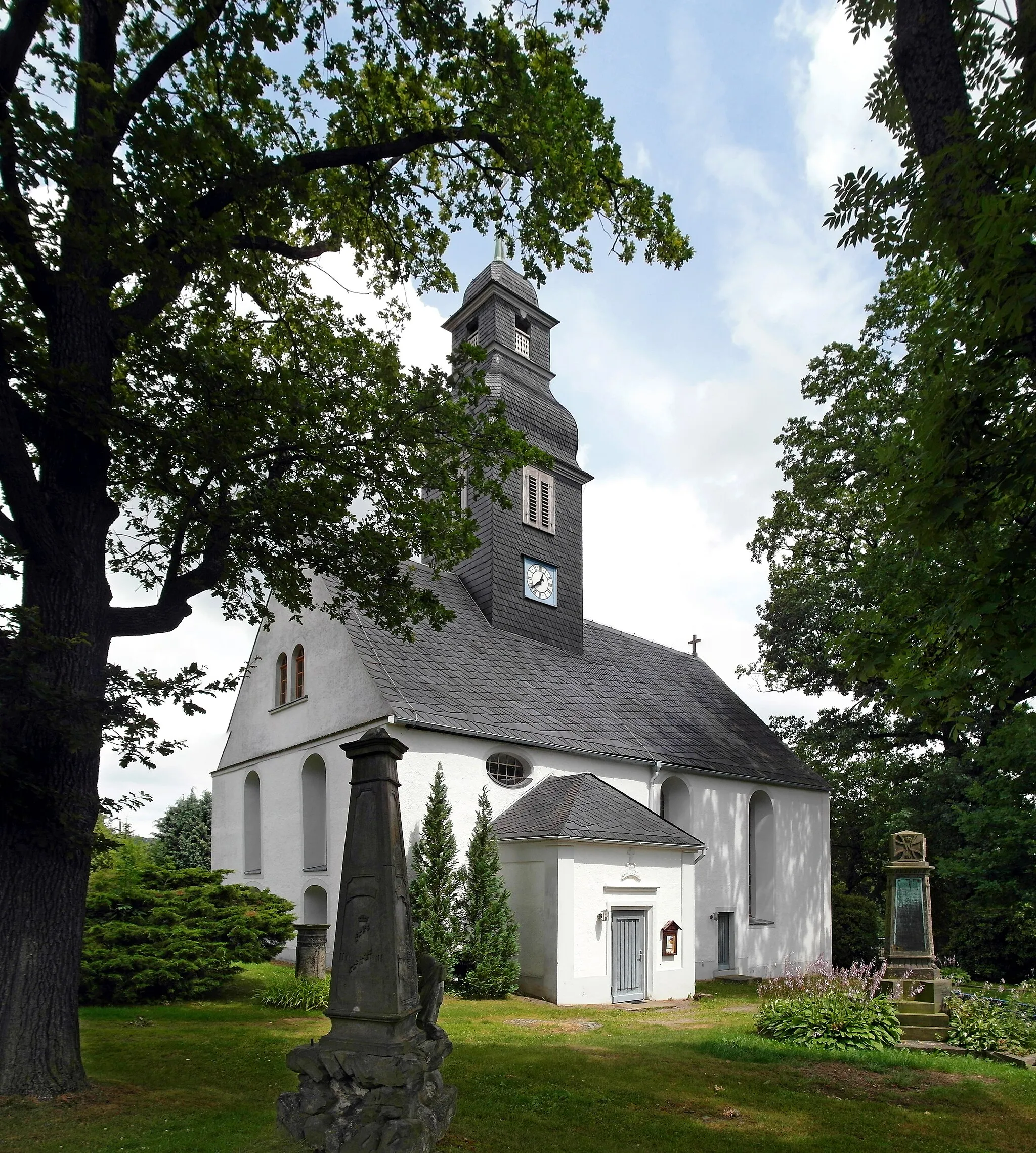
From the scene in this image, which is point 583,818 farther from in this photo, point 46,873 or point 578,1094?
point 46,873

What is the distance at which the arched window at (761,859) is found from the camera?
2430 centimetres

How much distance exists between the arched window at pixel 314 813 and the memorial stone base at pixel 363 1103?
539 inches

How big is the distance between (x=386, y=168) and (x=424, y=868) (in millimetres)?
11886

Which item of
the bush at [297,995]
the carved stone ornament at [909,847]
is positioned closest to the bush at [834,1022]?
the carved stone ornament at [909,847]

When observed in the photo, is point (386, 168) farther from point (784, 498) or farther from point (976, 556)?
point (784, 498)

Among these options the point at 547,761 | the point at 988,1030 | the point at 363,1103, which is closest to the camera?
the point at 363,1103

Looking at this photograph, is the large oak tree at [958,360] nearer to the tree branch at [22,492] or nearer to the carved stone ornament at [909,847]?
the carved stone ornament at [909,847]

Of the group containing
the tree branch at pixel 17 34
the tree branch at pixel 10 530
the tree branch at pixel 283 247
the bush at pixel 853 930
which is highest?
the tree branch at pixel 17 34

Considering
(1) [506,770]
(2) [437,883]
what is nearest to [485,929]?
(2) [437,883]

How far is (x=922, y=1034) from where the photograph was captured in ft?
39.4

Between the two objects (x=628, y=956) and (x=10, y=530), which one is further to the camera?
(x=628, y=956)

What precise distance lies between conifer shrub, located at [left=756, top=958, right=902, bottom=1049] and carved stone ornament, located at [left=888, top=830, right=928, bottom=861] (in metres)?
2.27

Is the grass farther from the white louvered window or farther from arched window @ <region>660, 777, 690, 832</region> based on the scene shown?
the white louvered window

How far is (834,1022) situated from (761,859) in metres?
13.5
